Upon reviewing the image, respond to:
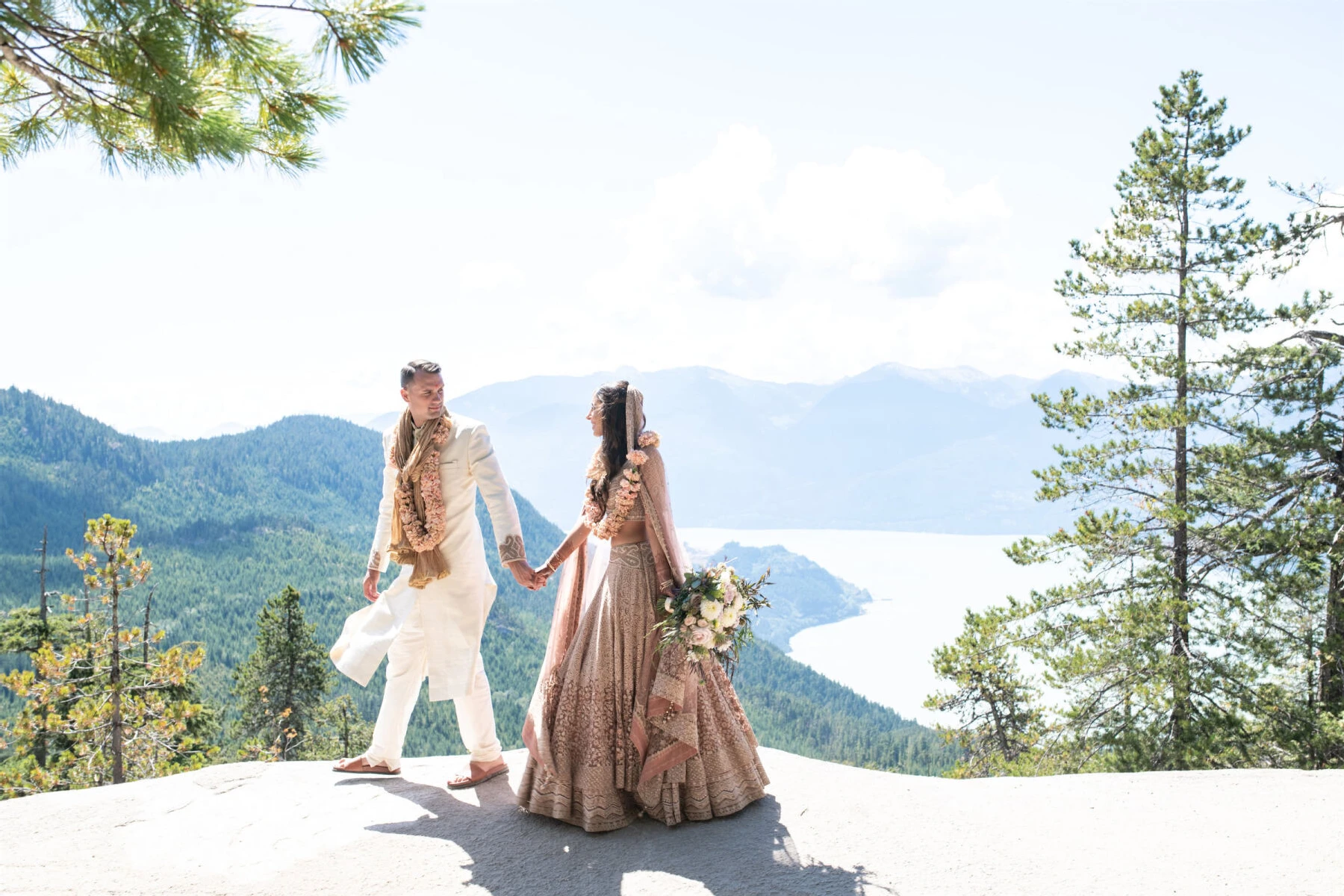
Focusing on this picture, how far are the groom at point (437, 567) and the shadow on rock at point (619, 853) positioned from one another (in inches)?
21.8

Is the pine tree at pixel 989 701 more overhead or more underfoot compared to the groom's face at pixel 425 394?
more underfoot

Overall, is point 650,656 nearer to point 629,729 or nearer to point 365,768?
point 629,729

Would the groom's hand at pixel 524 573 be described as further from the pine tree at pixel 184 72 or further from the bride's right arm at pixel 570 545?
the pine tree at pixel 184 72

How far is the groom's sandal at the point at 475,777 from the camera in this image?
502 cm

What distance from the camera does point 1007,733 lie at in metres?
15.3

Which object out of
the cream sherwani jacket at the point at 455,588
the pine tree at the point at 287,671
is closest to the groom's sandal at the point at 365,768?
the cream sherwani jacket at the point at 455,588

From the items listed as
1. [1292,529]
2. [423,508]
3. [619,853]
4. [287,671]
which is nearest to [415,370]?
[423,508]

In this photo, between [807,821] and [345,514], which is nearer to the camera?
[807,821]

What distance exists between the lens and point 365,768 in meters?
5.25

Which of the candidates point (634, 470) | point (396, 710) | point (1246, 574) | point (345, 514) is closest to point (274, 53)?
point (634, 470)

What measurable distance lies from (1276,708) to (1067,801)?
7.23 m

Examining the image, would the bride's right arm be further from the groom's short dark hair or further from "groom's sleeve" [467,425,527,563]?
the groom's short dark hair

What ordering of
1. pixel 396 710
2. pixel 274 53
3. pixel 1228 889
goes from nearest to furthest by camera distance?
pixel 274 53 < pixel 1228 889 < pixel 396 710

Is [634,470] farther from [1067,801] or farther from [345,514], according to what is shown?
[345,514]
